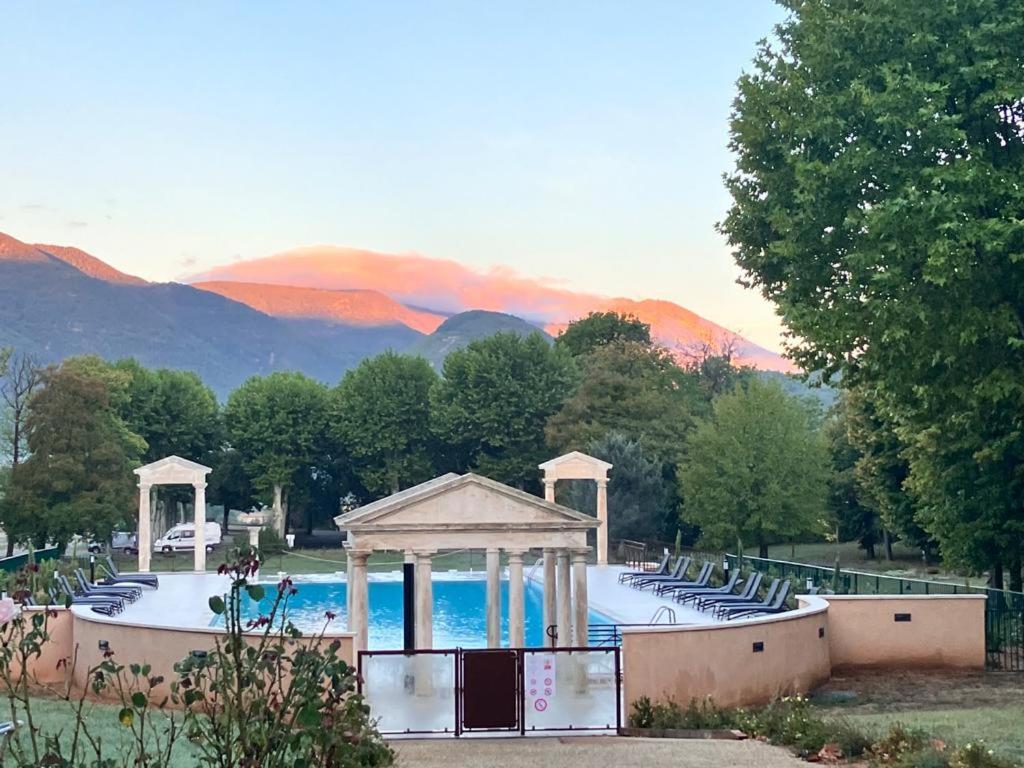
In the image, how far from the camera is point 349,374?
201 ft

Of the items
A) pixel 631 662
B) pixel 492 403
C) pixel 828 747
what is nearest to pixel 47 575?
pixel 631 662

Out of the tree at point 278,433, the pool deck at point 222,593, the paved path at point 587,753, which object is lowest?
the pool deck at point 222,593

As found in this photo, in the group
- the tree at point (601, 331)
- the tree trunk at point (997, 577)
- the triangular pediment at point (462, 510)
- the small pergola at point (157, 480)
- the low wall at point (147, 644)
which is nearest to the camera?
the low wall at point (147, 644)

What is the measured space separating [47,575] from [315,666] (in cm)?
2310

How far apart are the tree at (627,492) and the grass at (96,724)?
3578 cm

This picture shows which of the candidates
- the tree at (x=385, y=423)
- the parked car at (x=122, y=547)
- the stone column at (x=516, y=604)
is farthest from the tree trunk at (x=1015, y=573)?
the tree at (x=385, y=423)

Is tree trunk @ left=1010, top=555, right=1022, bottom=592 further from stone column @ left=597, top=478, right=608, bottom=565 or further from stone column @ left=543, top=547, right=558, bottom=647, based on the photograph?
stone column @ left=597, top=478, right=608, bottom=565

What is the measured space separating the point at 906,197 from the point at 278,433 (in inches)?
1771

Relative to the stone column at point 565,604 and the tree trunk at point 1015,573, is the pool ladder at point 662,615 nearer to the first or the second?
the stone column at point 565,604

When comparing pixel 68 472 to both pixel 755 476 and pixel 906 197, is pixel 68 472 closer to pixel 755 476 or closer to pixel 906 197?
pixel 755 476

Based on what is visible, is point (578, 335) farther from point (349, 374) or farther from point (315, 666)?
point (315, 666)

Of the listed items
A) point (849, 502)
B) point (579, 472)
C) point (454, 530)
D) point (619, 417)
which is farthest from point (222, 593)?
point (849, 502)

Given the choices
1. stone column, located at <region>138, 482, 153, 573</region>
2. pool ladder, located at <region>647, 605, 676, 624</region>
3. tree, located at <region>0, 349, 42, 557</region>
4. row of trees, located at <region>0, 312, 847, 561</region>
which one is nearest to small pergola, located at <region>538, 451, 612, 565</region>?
row of trees, located at <region>0, 312, 847, 561</region>

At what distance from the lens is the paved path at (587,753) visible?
1095 cm
